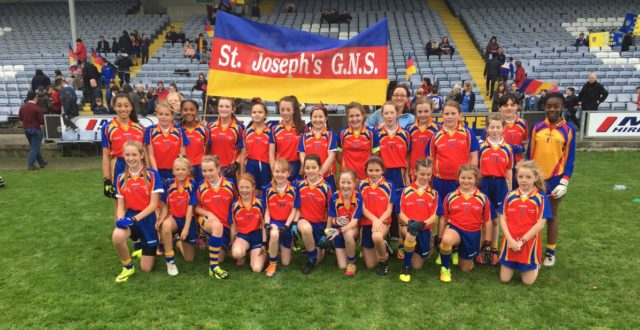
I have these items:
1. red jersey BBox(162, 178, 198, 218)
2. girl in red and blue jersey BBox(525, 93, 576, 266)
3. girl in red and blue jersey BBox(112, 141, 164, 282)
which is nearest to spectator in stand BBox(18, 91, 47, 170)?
girl in red and blue jersey BBox(112, 141, 164, 282)

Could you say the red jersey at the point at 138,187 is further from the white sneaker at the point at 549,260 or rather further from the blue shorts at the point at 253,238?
the white sneaker at the point at 549,260

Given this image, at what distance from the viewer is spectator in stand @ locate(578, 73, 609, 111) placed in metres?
12.2

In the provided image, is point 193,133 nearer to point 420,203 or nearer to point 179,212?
point 179,212

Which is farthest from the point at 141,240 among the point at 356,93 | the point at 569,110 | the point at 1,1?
the point at 1,1

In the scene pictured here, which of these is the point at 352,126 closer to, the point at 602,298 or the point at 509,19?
the point at 602,298

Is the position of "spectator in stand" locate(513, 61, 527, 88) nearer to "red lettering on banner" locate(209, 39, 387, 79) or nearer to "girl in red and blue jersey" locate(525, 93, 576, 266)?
"girl in red and blue jersey" locate(525, 93, 576, 266)

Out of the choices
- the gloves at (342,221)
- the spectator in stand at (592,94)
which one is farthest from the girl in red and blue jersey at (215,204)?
the spectator in stand at (592,94)

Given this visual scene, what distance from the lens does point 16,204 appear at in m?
7.71

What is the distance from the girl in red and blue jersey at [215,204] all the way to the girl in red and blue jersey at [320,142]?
965mm

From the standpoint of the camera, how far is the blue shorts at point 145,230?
196 inches

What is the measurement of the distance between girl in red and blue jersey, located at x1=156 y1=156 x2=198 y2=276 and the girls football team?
0.6 inches

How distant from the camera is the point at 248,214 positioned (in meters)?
5.13

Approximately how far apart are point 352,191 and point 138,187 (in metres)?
2.30

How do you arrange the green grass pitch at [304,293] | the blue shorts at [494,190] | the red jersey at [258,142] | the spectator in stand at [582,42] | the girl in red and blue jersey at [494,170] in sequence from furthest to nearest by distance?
the spectator in stand at [582,42] < the red jersey at [258,142] < the blue shorts at [494,190] < the girl in red and blue jersey at [494,170] < the green grass pitch at [304,293]
